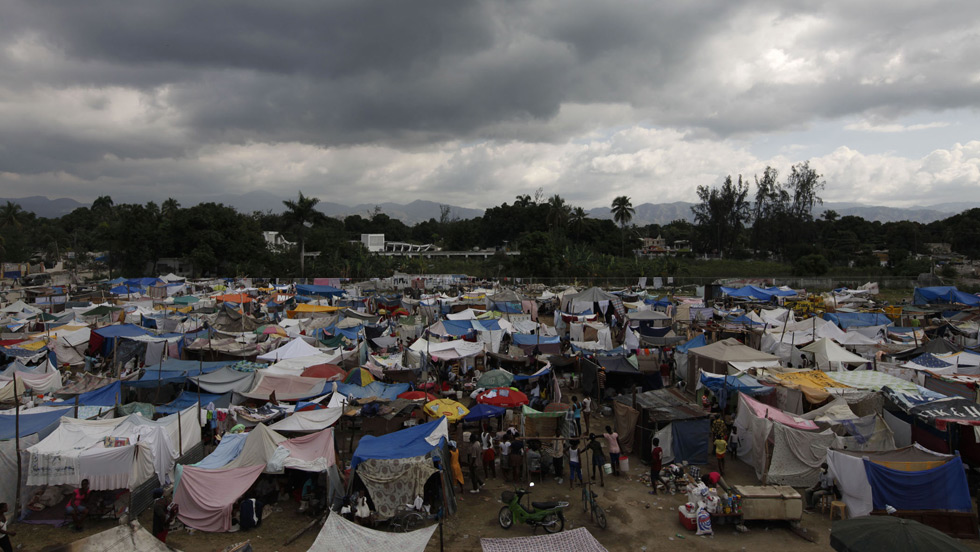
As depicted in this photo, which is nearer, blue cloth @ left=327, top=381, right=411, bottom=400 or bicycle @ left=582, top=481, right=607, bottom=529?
bicycle @ left=582, top=481, right=607, bottom=529

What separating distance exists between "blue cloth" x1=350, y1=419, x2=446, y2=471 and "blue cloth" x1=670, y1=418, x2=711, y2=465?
4535 millimetres

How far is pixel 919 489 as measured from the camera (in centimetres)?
857

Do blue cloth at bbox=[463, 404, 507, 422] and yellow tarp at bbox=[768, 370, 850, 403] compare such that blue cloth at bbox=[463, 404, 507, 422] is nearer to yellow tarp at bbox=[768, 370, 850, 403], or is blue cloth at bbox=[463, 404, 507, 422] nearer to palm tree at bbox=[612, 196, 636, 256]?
yellow tarp at bbox=[768, 370, 850, 403]

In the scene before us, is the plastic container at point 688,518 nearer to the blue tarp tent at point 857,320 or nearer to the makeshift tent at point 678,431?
the makeshift tent at point 678,431

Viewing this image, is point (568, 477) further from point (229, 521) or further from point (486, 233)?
point (486, 233)

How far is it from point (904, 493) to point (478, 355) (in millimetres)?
11359

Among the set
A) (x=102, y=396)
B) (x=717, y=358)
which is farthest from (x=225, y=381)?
(x=717, y=358)

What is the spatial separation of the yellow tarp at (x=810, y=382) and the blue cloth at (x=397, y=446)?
784cm

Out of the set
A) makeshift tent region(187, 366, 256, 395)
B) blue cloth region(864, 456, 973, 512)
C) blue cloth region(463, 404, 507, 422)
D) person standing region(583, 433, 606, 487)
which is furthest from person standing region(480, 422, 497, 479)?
makeshift tent region(187, 366, 256, 395)

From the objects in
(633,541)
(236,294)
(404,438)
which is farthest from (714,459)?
(236,294)

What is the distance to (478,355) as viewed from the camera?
17.8 metres

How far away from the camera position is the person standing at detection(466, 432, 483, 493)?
10.3 m

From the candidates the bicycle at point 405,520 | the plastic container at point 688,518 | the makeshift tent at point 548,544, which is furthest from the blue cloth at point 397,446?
the plastic container at point 688,518

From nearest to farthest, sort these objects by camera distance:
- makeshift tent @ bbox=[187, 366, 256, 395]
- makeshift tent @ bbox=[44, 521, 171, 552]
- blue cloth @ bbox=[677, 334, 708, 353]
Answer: makeshift tent @ bbox=[44, 521, 171, 552]
makeshift tent @ bbox=[187, 366, 256, 395]
blue cloth @ bbox=[677, 334, 708, 353]
